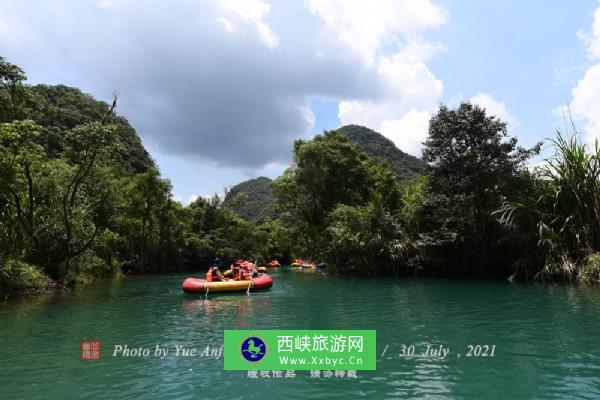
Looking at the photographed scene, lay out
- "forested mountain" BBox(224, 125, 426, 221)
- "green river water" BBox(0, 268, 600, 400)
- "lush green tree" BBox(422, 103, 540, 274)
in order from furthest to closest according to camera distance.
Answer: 1. "forested mountain" BBox(224, 125, 426, 221)
2. "lush green tree" BBox(422, 103, 540, 274)
3. "green river water" BBox(0, 268, 600, 400)

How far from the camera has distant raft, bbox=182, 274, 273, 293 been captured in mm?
16984

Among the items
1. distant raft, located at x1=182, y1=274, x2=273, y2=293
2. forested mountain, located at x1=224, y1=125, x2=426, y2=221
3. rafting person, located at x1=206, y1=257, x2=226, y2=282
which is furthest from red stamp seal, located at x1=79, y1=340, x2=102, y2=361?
forested mountain, located at x1=224, y1=125, x2=426, y2=221

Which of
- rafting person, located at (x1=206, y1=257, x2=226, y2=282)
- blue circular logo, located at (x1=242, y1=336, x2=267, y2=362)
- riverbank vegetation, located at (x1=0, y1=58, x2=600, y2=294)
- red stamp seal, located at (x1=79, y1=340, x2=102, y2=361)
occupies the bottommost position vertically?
red stamp seal, located at (x1=79, y1=340, x2=102, y2=361)

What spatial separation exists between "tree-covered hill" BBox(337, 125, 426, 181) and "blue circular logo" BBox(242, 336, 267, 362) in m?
53.8

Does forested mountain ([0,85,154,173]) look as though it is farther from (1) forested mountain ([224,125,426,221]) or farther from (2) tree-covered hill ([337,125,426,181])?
(2) tree-covered hill ([337,125,426,181])

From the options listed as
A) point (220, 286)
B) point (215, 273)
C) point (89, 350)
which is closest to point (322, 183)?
point (215, 273)

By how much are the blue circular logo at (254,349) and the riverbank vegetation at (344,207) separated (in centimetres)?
1245

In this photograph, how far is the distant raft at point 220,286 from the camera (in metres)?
17.0

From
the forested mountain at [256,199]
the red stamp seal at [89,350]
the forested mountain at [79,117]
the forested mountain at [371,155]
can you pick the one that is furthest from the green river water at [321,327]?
the forested mountain at [256,199]

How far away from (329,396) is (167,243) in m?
39.8

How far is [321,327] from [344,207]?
19.1 metres

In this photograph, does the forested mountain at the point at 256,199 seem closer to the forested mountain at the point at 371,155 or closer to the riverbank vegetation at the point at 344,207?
the forested mountain at the point at 371,155

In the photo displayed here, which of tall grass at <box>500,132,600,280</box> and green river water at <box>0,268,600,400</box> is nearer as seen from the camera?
green river water at <box>0,268,600,400</box>

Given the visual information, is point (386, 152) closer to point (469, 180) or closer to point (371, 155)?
point (371, 155)
